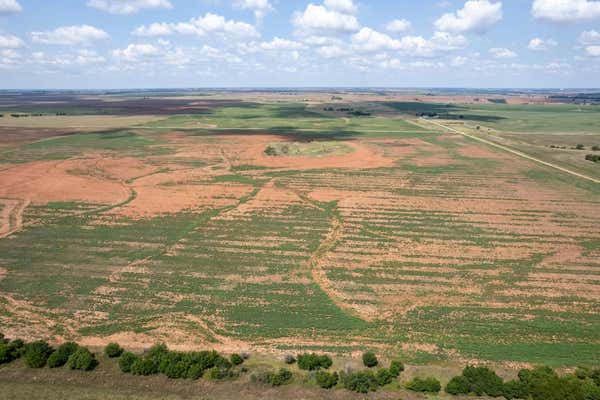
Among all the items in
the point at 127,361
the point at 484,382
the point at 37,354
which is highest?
the point at 37,354

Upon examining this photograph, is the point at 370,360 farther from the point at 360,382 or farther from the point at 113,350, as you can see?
the point at 113,350

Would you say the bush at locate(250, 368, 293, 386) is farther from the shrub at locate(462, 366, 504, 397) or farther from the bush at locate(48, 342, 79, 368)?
the bush at locate(48, 342, 79, 368)

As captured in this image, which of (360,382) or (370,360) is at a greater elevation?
(370,360)

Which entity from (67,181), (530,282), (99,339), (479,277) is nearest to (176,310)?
(99,339)

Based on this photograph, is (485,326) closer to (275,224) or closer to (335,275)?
(335,275)

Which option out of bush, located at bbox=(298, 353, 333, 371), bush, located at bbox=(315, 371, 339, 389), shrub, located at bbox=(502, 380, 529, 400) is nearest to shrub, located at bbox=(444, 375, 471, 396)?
shrub, located at bbox=(502, 380, 529, 400)

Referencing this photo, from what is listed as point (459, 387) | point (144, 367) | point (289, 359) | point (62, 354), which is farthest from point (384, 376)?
point (62, 354)
